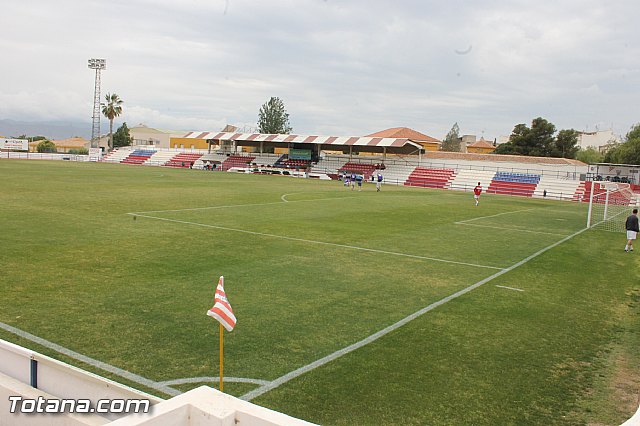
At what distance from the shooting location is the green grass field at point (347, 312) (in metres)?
6.86

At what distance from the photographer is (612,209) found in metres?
38.6

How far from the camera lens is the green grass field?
6.86 metres

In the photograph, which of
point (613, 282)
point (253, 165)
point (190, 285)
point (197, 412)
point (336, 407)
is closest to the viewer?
point (197, 412)

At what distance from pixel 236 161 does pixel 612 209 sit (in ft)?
194

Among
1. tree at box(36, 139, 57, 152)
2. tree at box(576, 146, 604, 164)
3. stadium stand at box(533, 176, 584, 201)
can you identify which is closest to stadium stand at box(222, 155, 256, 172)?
stadium stand at box(533, 176, 584, 201)

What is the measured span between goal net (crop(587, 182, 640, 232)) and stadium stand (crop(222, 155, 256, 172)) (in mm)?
50804

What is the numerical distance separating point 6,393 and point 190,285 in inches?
280

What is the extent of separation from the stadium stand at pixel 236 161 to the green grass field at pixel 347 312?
6145cm

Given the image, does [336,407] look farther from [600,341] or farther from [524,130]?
[524,130]

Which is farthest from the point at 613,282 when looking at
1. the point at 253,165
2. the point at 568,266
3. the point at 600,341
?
the point at 253,165

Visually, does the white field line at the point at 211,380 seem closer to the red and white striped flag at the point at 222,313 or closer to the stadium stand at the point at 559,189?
the red and white striped flag at the point at 222,313

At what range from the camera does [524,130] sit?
9369 cm

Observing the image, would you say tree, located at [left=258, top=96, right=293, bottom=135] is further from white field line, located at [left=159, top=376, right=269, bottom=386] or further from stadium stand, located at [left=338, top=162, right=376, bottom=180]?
white field line, located at [left=159, top=376, right=269, bottom=386]

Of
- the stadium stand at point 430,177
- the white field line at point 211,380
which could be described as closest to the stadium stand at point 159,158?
the stadium stand at point 430,177
